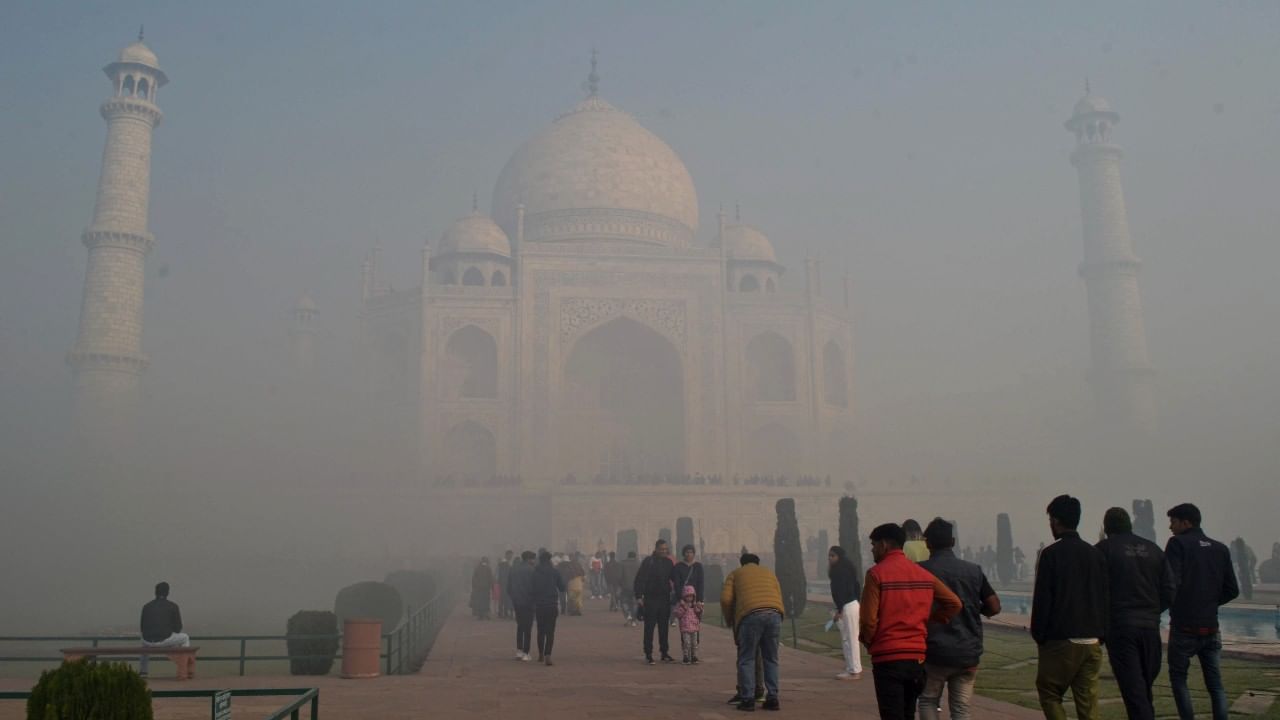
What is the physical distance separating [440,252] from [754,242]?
1183 centimetres

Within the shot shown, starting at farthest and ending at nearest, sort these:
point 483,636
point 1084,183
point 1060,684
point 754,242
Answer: point 754,242 < point 1084,183 < point 483,636 < point 1060,684

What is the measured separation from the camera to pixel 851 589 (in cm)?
878

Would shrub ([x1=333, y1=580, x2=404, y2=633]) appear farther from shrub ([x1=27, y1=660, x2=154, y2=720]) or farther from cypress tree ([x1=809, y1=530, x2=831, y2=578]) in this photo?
cypress tree ([x1=809, y1=530, x2=831, y2=578])

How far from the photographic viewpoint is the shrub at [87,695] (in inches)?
161

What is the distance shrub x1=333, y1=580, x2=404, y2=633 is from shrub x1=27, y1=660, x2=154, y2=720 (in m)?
9.47

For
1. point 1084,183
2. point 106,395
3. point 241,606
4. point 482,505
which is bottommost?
point 241,606

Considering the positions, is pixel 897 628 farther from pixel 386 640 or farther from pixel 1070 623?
pixel 386 640

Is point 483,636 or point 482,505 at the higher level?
point 482,505

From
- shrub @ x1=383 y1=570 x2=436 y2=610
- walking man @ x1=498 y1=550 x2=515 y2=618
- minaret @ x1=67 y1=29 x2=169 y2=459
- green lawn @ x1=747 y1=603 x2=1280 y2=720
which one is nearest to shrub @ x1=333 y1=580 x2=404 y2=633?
walking man @ x1=498 y1=550 x2=515 y2=618

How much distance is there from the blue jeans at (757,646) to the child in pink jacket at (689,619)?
2504 millimetres

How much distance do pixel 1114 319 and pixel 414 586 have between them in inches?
1131

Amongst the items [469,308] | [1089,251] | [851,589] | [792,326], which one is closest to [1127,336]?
[1089,251]

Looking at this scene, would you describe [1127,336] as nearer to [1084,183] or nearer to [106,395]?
[1084,183]

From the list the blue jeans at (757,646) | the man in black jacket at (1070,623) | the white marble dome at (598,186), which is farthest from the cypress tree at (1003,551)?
the man in black jacket at (1070,623)
